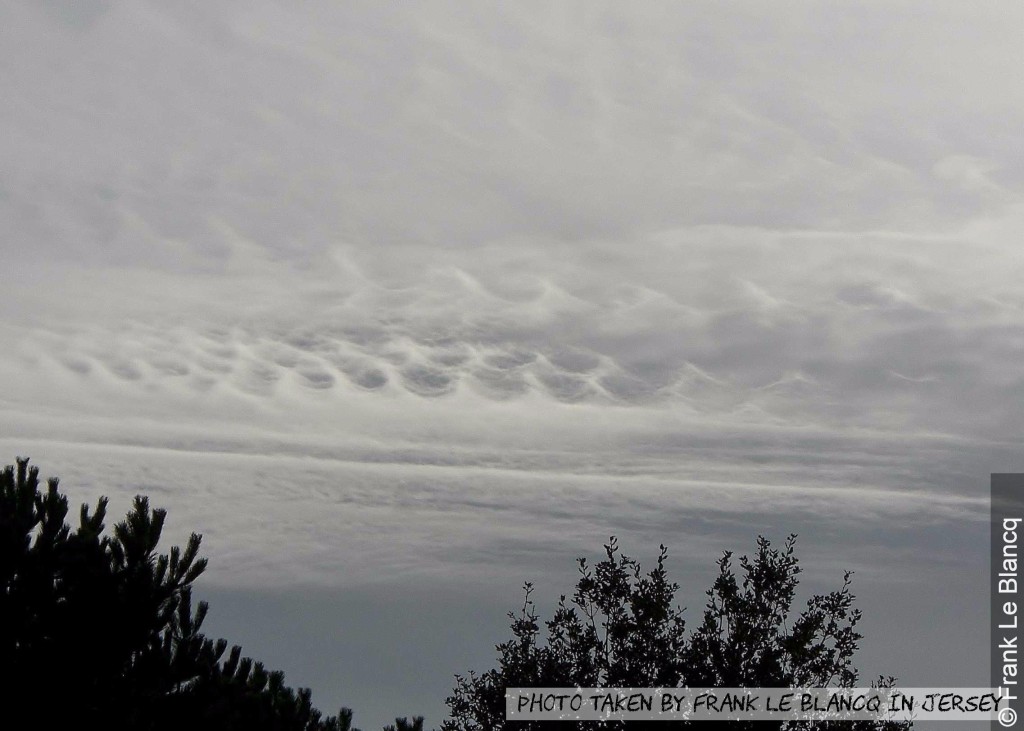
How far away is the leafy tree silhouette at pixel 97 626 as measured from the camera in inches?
945

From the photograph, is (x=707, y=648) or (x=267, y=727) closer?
(x=707, y=648)

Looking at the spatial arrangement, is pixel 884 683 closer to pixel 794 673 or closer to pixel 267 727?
pixel 794 673

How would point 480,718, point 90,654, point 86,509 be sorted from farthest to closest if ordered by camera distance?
point 86,509
point 90,654
point 480,718

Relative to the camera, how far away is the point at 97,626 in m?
24.3

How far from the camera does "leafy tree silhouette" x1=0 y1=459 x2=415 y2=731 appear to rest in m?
24.0

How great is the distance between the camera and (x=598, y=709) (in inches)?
824

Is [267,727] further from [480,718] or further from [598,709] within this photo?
[598,709]

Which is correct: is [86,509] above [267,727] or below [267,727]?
above

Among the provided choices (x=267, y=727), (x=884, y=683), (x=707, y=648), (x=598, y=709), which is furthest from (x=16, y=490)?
(x=884, y=683)

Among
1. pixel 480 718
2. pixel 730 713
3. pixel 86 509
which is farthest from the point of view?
pixel 86 509

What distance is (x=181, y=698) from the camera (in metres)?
25.1

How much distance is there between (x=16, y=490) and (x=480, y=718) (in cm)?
1186

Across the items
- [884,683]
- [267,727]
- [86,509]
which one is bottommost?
[267,727]

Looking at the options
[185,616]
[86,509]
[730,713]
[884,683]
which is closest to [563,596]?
[730,713]
